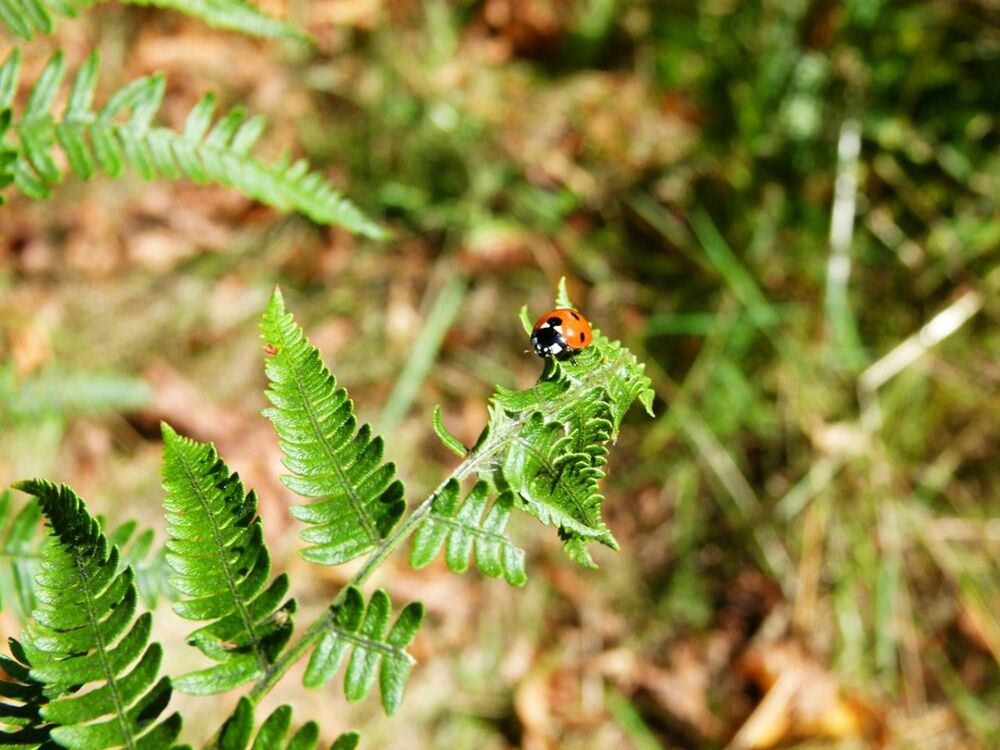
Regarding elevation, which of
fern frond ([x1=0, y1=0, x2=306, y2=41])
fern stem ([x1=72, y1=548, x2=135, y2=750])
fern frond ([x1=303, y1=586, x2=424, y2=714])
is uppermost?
fern frond ([x1=0, y1=0, x2=306, y2=41])

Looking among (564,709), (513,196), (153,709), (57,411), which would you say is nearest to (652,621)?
(564,709)

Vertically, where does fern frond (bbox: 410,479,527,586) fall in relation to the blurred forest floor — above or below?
below

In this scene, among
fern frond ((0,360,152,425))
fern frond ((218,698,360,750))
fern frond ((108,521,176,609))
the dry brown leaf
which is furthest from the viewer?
the dry brown leaf

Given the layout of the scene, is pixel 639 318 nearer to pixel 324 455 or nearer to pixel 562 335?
pixel 562 335

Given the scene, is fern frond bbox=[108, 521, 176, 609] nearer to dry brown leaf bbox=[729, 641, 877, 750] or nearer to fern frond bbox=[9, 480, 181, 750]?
fern frond bbox=[9, 480, 181, 750]

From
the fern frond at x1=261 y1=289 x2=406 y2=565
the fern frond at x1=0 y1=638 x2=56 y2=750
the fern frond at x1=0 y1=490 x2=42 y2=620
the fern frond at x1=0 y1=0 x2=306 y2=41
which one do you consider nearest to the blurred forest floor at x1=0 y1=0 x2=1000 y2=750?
the fern frond at x1=0 y1=490 x2=42 y2=620

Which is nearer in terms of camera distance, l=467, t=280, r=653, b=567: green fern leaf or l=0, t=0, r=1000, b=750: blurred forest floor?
l=467, t=280, r=653, b=567: green fern leaf

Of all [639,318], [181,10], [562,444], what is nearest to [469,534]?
[562,444]

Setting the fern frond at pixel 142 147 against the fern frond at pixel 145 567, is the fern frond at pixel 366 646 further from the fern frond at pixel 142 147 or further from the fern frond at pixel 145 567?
the fern frond at pixel 142 147
